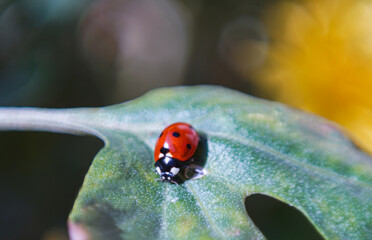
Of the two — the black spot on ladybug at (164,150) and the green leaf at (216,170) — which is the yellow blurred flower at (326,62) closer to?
the green leaf at (216,170)

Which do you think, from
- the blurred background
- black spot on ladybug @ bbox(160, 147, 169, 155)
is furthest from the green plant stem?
the blurred background

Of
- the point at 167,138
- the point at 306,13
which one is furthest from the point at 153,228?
the point at 306,13

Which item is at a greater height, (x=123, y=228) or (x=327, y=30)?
(x=327, y=30)

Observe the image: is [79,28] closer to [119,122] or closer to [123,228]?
[119,122]

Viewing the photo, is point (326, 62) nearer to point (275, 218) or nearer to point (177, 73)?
point (275, 218)

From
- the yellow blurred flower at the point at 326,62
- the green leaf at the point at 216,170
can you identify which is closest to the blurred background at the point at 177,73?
the yellow blurred flower at the point at 326,62

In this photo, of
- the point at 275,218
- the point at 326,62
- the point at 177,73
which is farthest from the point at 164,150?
the point at 177,73
